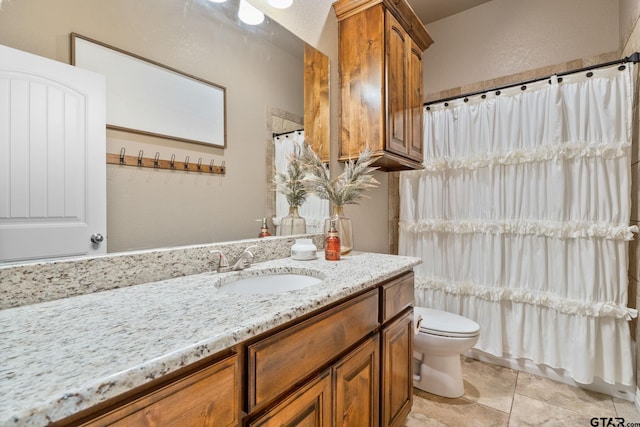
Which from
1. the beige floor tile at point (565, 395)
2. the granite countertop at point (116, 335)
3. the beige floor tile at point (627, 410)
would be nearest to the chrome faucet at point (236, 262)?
the granite countertop at point (116, 335)

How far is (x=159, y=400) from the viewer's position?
502mm

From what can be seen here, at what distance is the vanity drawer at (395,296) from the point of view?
3.99ft

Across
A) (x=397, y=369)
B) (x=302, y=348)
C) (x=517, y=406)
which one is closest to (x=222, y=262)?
(x=302, y=348)

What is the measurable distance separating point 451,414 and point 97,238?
192cm

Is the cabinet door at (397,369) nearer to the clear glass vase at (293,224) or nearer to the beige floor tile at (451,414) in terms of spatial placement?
the beige floor tile at (451,414)

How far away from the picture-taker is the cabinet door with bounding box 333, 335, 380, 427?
0.96 m

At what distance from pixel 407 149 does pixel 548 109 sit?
95 cm

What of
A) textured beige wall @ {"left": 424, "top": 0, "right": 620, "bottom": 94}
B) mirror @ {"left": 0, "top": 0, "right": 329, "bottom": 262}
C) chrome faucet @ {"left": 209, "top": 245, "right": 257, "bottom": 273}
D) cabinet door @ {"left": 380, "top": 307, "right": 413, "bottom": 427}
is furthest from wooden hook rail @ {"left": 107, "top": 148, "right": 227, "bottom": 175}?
textured beige wall @ {"left": 424, "top": 0, "right": 620, "bottom": 94}

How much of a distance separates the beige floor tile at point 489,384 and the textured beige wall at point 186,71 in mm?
1700

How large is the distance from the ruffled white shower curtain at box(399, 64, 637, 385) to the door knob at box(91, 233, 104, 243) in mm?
2087

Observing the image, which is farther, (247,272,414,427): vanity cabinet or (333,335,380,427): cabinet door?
(333,335,380,427): cabinet door

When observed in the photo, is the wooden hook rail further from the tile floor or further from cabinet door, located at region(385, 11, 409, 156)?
the tile floor

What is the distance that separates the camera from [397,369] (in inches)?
53.5

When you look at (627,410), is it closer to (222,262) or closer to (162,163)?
(222,262)
